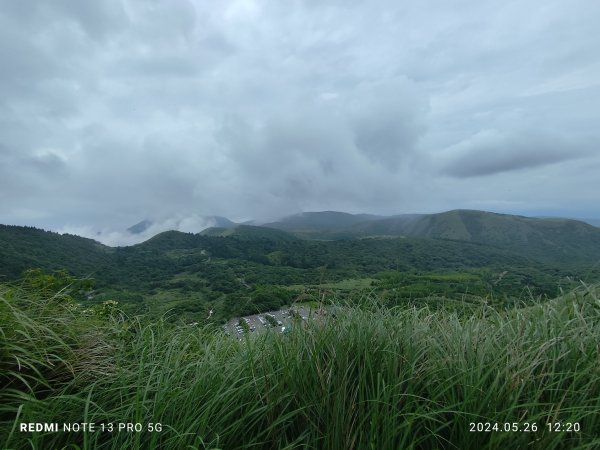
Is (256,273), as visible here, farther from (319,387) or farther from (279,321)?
(319,387)

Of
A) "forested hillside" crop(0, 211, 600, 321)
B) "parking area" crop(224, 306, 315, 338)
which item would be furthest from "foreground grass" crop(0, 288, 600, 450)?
"forested hillside" crop(0, 211, 600, 321)

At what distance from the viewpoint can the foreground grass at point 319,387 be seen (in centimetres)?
183

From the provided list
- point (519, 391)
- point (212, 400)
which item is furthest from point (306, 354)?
point (519, 391)

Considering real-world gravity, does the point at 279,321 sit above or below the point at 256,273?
above

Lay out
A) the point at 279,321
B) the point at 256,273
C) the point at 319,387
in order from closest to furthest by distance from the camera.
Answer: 1. the point at 319,387
2. the point at 279,321
3. the point at 256,273

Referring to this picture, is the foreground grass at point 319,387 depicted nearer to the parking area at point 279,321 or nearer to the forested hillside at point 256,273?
the parking area at point 279,321

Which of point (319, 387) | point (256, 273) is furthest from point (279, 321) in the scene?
point (256, 273)

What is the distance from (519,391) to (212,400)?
1.77m

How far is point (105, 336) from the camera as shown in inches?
112

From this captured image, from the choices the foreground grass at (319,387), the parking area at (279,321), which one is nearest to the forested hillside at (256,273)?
the parking area at (279,321)

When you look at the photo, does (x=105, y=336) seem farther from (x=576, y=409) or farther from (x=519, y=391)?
(x=576, y=409)

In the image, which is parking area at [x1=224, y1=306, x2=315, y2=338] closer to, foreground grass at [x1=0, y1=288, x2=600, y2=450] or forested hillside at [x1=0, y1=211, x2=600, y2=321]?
forested hillside at [x1=0, y1=211, x2=600, y2=321]

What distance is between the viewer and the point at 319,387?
2.20 meters

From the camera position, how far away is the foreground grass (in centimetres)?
183
